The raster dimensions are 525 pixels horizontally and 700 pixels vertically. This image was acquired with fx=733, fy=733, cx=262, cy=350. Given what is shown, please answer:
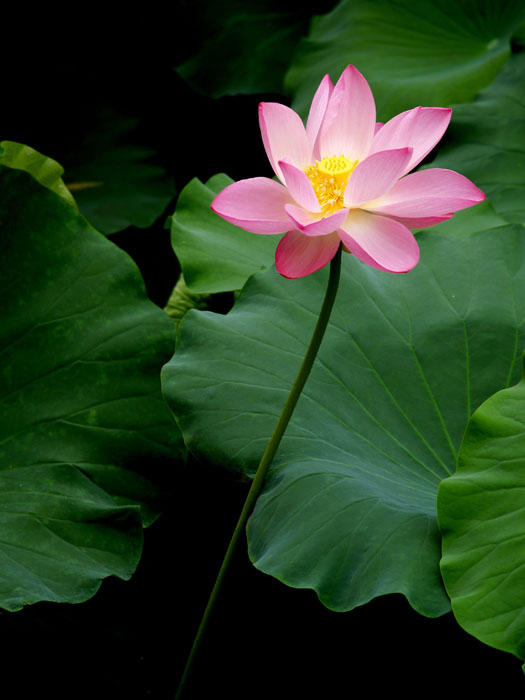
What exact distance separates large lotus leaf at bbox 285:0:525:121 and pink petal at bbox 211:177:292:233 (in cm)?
109

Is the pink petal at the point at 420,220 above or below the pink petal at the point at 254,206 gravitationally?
below

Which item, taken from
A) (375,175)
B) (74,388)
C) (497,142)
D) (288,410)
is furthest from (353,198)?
(497,142)

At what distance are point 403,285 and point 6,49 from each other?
5.23ft

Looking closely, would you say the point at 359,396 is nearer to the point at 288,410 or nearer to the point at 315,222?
the point at 288,410

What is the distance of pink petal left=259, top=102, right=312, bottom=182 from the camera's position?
650 millimetres

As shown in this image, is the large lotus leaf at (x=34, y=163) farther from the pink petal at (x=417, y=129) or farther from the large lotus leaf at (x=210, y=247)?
the pink petal at (x=417, y=129)

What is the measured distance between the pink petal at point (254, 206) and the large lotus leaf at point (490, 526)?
0.31 meters

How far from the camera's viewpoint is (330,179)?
0.66 m

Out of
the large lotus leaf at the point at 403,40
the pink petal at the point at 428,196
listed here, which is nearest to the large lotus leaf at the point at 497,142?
the large lotus leaf at the point at 403,40

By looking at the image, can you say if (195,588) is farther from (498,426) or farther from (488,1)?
(488,1)

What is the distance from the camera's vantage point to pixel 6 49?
2.07 meters

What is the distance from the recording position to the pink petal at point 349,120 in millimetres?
679

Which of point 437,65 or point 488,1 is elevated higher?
point 488,1

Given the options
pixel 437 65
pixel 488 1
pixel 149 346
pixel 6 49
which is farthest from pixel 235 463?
pixel 6 49
